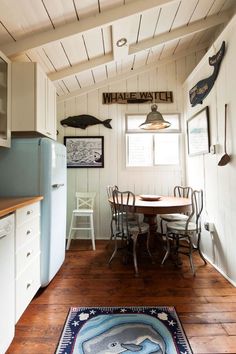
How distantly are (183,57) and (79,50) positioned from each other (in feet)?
6.41

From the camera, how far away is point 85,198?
351 centimetres

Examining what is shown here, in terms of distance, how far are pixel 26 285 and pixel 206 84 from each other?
288cm

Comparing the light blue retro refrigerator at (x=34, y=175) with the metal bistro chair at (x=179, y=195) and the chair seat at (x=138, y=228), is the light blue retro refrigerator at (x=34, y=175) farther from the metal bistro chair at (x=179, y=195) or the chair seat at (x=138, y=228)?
the metal bistro chair at (x=179, y=195)

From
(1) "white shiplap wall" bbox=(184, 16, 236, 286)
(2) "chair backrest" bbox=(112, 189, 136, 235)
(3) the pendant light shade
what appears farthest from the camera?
(3) the pendant light shade

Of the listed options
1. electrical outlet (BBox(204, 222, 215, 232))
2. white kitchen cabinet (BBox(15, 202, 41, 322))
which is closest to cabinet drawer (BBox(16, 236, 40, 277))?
white kitchen cabinet (BBox(15, 202, 41, 322))

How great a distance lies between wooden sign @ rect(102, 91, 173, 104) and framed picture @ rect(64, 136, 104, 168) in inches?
27.4

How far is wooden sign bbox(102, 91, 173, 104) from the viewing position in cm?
356

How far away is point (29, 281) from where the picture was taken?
167 cm

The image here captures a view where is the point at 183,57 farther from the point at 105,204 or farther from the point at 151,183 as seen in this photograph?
the point at 105,204

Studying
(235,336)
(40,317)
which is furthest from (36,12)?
(235,336)

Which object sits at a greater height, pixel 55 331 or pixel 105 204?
pixel 105 204

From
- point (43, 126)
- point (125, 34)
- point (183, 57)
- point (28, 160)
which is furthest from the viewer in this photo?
point (183, 57)

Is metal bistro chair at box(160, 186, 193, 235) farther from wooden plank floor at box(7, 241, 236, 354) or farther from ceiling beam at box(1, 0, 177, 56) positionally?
ceiling beam at box(1, 0, 177, 56)

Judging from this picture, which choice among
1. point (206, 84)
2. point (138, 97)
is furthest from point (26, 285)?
point (138, 97)
